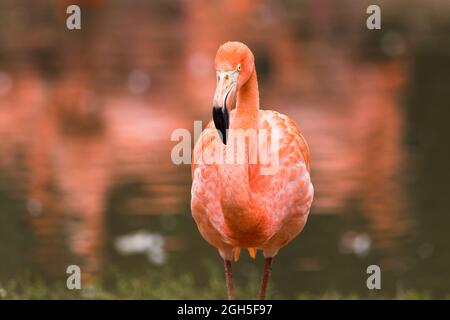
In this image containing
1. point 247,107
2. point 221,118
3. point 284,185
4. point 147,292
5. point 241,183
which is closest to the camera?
point 221,118

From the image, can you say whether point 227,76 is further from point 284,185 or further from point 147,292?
point 147,292

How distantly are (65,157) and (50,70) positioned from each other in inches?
167

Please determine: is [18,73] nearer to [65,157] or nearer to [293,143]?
[65,157]

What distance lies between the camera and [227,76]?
4.86 meters

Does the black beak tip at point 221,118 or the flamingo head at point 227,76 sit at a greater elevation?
the flamingo head at point 227,76

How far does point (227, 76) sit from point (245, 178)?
517 mm

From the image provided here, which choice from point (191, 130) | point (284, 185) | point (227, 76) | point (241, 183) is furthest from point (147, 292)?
point (191, 130)

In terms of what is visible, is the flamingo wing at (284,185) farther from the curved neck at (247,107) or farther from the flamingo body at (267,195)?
the curved neck at (247,107)

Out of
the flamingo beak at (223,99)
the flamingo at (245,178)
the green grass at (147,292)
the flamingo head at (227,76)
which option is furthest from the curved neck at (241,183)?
the green grass at (147,292)

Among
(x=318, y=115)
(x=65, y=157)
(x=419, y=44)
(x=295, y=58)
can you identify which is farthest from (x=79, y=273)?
(x=419, y=44)

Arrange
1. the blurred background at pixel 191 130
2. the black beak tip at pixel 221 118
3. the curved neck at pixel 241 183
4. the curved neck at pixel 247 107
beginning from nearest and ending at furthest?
the black beak tip at pixel 221 118 < the curved neck at pixel 241 183 < the curved neck at pixel 247 107 < the blurred background at pixel 191 130

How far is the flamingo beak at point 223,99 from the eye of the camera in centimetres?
471

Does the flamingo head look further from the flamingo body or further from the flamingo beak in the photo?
the flamingo body

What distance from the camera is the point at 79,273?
757cm
